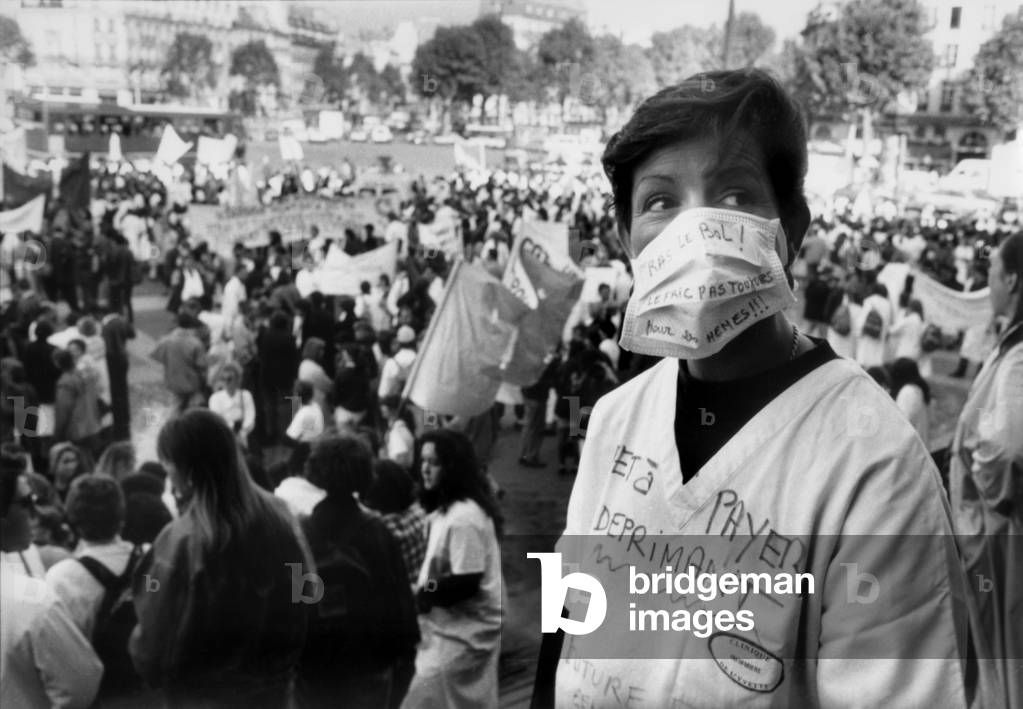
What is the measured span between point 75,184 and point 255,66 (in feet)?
4.45

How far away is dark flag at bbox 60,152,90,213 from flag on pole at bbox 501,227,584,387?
171 cm

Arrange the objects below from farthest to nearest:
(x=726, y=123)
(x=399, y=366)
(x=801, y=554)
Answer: (x=399, y=366), (x=726, y=123), (x=801, y=554)

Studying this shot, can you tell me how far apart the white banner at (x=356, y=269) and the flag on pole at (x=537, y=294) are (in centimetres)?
108

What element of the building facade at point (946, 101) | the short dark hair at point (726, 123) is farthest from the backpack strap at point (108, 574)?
the short dark hair at point (726, 123)

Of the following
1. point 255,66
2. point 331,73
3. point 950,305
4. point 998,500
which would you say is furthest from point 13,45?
point 950,305

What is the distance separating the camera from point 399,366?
13.1ft

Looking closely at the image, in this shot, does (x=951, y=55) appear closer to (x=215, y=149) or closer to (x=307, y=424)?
(x=307, y=424)

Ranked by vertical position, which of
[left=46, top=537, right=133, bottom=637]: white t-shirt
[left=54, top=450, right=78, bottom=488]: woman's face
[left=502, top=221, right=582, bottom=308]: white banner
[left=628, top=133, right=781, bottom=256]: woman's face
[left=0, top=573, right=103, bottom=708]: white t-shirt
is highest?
[left=628, top=133, right=781, bottom=256]: woman's face

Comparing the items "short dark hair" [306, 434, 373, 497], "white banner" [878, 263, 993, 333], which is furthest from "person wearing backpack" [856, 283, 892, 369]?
"short dark hair" [306, 434, 373, 497]

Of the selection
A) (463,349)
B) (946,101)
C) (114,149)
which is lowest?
(463,349)

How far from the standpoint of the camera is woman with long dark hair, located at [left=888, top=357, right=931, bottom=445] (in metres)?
3.70

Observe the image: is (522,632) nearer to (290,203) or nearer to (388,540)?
(388,540)

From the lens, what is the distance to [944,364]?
15.8 feet

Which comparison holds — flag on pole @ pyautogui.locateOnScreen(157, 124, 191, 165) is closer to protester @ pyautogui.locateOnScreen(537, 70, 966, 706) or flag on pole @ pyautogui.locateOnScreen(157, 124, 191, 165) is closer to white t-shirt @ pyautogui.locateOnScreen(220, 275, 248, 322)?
white t-shirt @ pyautogui.locateOnScreen(220, 275, 248, 322)
